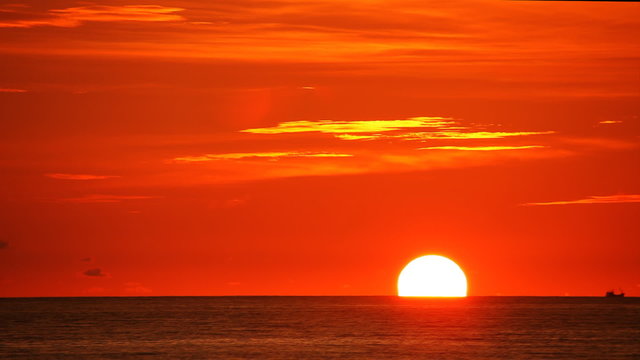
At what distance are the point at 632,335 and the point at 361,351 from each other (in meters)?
57.0

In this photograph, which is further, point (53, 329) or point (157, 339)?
point (53, 329)

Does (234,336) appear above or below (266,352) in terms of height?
above

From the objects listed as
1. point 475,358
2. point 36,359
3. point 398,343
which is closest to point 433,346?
point 398,343

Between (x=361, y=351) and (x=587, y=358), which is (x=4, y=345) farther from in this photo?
(x=587, y=358)

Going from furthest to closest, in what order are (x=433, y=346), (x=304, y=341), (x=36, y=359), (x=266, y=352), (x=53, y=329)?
(x=53, y=329) < (x=304, y=341) < (x=433, y=346) < (x=266, y=352) < (x=36, y=359)

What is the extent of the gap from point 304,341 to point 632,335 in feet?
178

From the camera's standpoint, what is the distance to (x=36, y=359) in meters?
128

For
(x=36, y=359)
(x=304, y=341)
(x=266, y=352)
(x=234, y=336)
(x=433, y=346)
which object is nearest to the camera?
(x=36, y=359)

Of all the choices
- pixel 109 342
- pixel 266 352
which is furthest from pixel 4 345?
pixel 266 352

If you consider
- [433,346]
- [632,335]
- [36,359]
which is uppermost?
[632,335]

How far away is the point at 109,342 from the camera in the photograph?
157500 mm

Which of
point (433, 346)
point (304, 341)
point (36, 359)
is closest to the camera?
point (36, 359)

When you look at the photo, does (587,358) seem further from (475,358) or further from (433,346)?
(433,346)

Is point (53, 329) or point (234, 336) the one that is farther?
point (53, 329)
